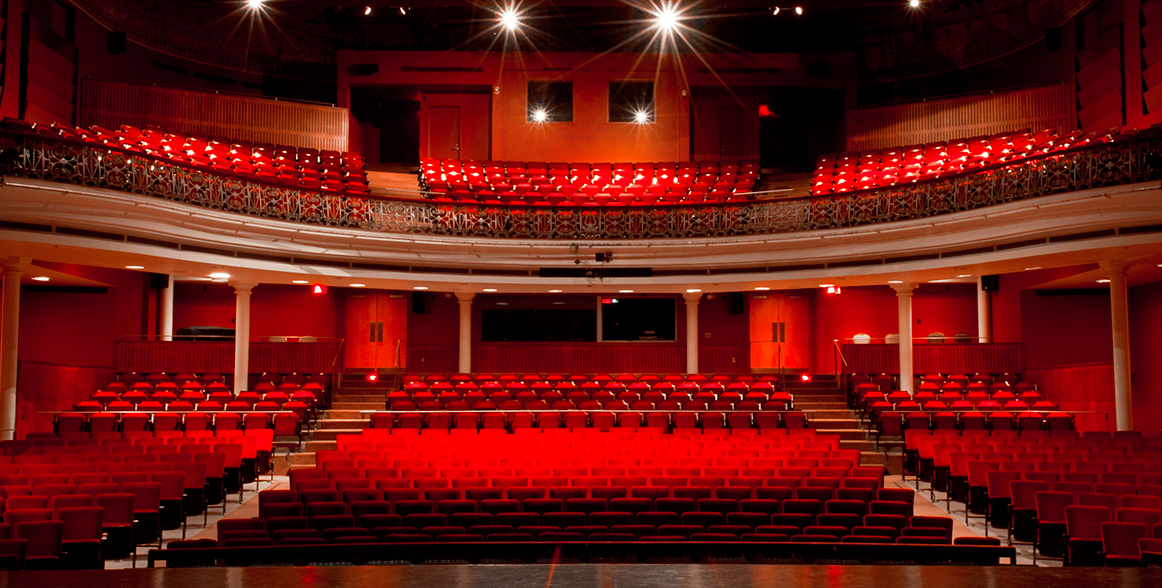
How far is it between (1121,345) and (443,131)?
15.7 metres

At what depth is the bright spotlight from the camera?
65.5 feet

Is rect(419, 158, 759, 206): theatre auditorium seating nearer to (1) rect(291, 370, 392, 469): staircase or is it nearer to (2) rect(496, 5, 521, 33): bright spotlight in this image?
(2) rect(496, 5, 521, 33): bright spotlight

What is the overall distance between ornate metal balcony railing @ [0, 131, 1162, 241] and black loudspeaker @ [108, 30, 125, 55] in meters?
7.23

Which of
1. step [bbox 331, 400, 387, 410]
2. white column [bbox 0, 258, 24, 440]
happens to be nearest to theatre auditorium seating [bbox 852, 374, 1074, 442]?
step [bbox 331, 400, 387, 410]

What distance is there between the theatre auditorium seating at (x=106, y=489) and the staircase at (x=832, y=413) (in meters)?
8.18

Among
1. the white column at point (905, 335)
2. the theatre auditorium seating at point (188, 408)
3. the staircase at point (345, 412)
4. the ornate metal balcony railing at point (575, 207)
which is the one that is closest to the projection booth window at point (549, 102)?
the ornate metal balcony railing at point (575, 207)

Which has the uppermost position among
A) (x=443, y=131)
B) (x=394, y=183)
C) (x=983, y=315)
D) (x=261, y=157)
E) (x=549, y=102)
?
(x=549, y=102)

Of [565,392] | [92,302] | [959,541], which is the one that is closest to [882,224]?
[565,392]

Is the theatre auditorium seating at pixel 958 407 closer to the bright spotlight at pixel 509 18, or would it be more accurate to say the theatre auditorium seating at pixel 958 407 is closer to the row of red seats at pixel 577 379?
the row of red seats at pixel 577 379

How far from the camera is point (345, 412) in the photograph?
14.6 m

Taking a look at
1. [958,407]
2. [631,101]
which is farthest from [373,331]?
[958,407]

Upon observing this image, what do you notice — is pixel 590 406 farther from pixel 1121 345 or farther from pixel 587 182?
pixel 1121 345

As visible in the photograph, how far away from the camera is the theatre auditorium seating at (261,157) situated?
16.5 m

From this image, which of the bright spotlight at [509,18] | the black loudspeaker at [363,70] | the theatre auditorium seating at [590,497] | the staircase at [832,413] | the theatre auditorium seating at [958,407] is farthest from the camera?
the black loudspeaker at [363,70]
